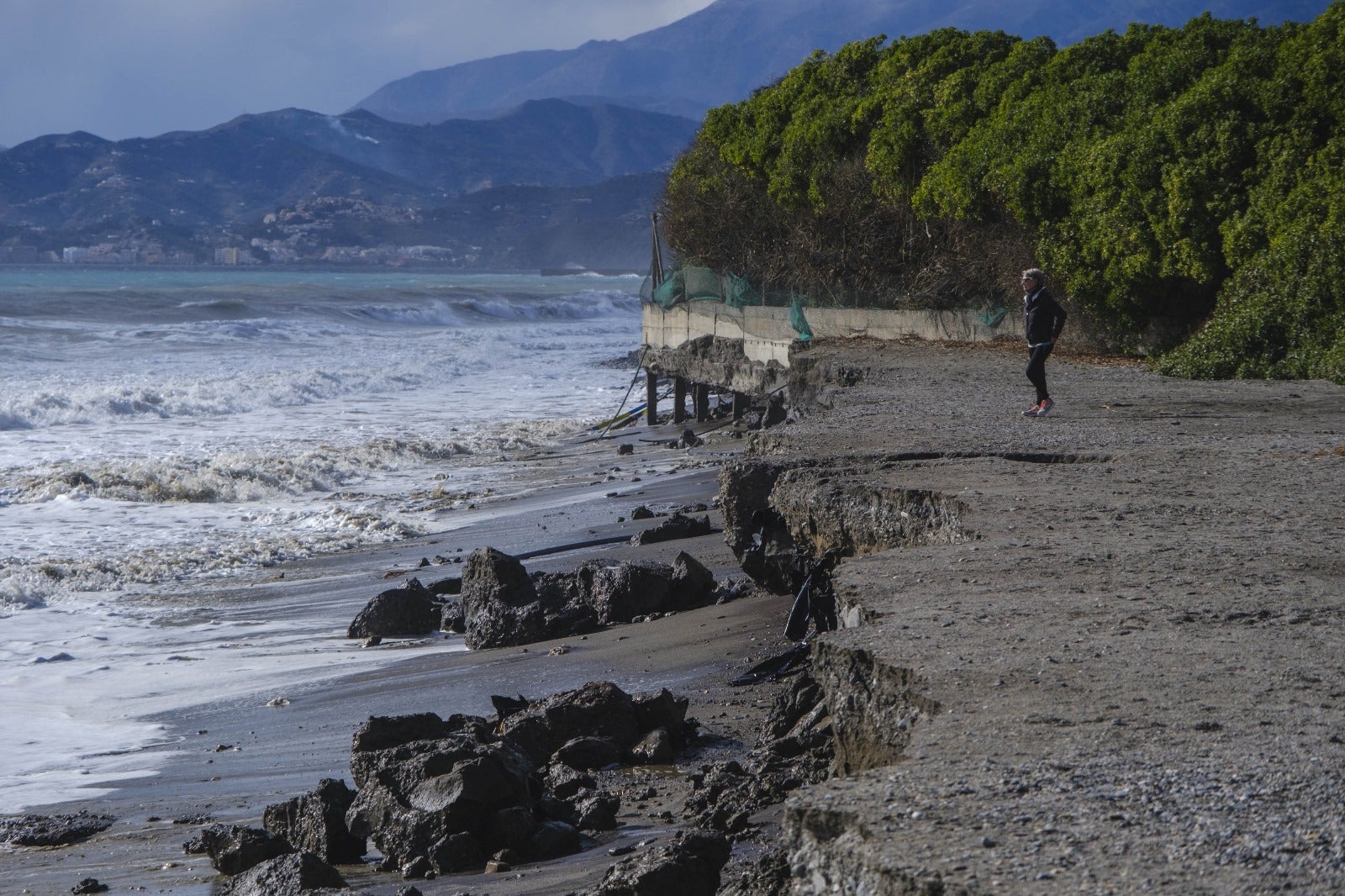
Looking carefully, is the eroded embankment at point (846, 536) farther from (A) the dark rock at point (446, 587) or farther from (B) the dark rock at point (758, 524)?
(A) the dark rock at point (446, 587)

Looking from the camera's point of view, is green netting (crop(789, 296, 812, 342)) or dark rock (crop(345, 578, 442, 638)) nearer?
dark rock (crop(345, 578, 442, 638))

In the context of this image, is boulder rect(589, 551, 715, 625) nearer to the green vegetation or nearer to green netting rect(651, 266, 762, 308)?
the green vegetation

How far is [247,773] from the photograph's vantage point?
618cm

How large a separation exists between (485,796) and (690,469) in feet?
38.5

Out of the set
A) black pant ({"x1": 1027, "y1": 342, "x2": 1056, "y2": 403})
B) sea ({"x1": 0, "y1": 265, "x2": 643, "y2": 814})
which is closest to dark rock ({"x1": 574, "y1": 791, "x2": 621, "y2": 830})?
sea ({"x1": 0, "y1": 265, "x2": 643, "y2": 814})

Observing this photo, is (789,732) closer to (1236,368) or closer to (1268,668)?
(1268,668)

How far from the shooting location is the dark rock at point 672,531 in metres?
10.9

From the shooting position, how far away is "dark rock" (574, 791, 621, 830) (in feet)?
15.7

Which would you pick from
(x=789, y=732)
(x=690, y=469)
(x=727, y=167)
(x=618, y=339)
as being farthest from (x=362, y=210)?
(x=789, y=732)

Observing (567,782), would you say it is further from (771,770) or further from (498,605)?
(498,605)

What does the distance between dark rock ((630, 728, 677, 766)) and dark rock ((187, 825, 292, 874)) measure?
1.44 meters

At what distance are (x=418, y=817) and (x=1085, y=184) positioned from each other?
15.0 metres

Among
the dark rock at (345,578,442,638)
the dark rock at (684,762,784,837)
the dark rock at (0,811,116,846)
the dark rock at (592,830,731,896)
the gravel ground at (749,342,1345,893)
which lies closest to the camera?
the gravel ground at (749,342,1345,893)

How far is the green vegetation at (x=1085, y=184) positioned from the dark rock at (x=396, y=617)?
367 inches
